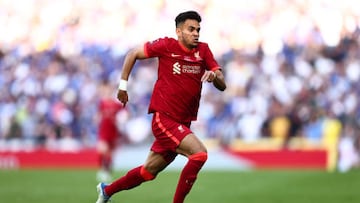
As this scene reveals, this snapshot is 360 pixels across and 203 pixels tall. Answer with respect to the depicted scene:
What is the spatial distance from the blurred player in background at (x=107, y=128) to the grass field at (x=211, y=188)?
1.57 feet

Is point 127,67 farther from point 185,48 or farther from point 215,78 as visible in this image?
point 215,78

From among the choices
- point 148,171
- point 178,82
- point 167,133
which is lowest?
point 148,171

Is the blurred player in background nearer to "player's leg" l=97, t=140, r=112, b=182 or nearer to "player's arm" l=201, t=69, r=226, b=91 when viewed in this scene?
"player's leg" l=97, t=140, r=112, b=182

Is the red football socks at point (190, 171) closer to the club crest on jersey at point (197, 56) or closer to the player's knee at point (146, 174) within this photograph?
the player's knee at point (146, 174)

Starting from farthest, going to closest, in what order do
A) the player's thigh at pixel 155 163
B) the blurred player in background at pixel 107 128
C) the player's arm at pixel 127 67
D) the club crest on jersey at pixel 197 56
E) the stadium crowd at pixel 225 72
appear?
the stadium crowd at pixel 225 72
the blurred player in background at pixel 107 128
the player's thigh at pixel 155 163
the club crest on jersey at pixel 197 56
the player's arm at pixel 127 67

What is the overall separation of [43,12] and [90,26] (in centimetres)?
196

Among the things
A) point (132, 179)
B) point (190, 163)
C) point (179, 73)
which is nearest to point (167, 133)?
point (190, 163)

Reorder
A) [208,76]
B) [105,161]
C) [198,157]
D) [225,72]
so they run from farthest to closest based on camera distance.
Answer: [225,72] → [105,161] → [198,157] → [208,76]

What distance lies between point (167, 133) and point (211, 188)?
804 centimetres

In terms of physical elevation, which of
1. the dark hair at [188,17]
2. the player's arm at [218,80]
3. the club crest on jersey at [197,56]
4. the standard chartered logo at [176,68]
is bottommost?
the player's arm at [218,80]

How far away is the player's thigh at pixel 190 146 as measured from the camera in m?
9.27

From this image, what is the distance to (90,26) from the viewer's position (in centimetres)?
3014

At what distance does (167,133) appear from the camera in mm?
9461

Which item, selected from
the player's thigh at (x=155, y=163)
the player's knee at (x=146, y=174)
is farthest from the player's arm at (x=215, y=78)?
the player's knee at (x=146, y=174)
